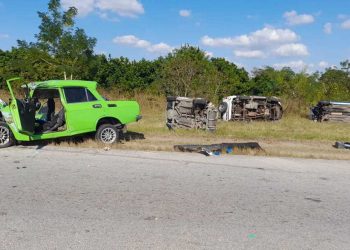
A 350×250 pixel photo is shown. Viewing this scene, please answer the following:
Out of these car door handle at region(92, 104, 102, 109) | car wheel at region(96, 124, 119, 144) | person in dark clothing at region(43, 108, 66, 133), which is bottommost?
car wheel at region(96, 124, 119, 144)

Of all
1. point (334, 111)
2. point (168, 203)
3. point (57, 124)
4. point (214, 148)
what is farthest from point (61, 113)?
point (334, 111)

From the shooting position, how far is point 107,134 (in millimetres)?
10891

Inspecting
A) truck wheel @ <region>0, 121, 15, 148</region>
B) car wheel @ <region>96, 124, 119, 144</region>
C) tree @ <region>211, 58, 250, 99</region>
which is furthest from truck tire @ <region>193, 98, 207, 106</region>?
tree @ <region>211, 58, 250, 99</region>

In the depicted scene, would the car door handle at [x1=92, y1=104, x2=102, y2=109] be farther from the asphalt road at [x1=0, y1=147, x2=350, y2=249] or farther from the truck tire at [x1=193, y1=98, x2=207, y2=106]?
the truck tire at [x1=193, y1=98, x2=207, y2=106]

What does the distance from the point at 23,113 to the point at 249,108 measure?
40.2 feet

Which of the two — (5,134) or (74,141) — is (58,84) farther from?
(5,134)

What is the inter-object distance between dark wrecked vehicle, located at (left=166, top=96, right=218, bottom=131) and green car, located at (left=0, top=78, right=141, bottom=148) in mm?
4167

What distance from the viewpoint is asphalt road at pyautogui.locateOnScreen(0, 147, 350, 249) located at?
14.6 ft

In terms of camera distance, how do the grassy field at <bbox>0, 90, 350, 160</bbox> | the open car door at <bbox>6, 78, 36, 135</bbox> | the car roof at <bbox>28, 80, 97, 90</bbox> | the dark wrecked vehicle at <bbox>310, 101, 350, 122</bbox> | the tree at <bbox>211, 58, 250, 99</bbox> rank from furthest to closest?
the tree at <bbox>211, 58, 250, 99</bbox>
the dark wrecked vehicle at <bbox>310, 101, 350, 122</bbox>
the grassy field at <bbox>0, 90, 350, 160</bbox>
the car roof at <bbox>28, 80, 97, 90</bbox>
the open car door at <bbox>6, 78, 36, 135</bbox>

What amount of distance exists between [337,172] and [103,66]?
20616 millimetres

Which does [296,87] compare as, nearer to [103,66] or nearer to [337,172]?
[103,66]

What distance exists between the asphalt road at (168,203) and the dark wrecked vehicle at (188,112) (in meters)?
6.27

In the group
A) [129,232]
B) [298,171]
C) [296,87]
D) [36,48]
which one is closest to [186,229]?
[129,232]

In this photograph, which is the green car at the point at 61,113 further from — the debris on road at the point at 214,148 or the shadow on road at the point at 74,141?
the debris on road at the point at 214,148
